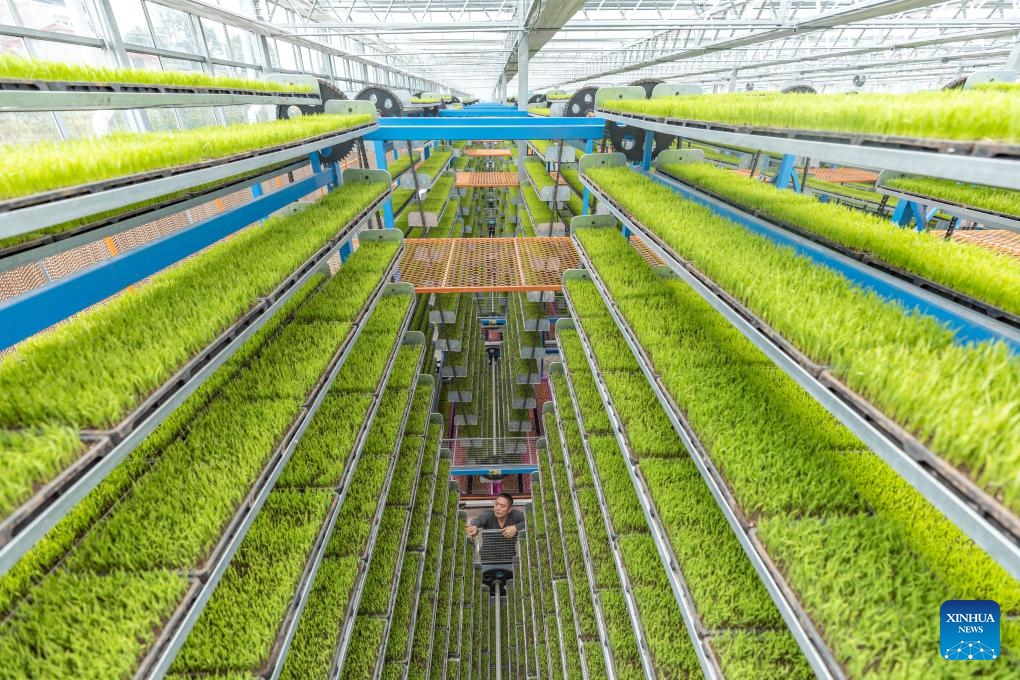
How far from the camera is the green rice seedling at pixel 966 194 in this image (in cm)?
266

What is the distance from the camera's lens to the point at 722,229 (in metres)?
2.39

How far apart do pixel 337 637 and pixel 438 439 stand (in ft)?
7.81

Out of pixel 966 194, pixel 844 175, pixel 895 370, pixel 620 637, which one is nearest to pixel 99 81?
pixel 895 370

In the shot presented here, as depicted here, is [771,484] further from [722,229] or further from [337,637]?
[337,637]

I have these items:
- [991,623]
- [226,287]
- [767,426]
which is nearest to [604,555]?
[767,426]

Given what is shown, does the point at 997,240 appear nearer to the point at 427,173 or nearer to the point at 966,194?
the point at 966,194

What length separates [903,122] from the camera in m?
1.12

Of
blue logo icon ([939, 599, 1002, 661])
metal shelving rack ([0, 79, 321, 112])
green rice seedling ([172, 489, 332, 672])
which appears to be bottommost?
green rice seedling ([172, 489, 332, 672])

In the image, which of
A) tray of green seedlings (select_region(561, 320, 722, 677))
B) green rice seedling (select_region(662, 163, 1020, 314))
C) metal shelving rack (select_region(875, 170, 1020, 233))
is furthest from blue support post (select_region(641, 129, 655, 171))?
tray of green seedlings (select_region(561, 320, 722, 677))

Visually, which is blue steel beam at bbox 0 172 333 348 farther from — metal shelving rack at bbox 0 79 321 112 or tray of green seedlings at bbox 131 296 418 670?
tray of green seedlings at bbox 131 296 418 670

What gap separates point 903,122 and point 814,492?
1.16 metres

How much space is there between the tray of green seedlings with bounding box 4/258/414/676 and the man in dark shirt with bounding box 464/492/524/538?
314cm

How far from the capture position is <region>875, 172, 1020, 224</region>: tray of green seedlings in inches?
103

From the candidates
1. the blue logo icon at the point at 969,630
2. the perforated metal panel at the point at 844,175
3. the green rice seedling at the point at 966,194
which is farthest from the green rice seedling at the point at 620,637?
the perforated metal panel at the point at 844,175
